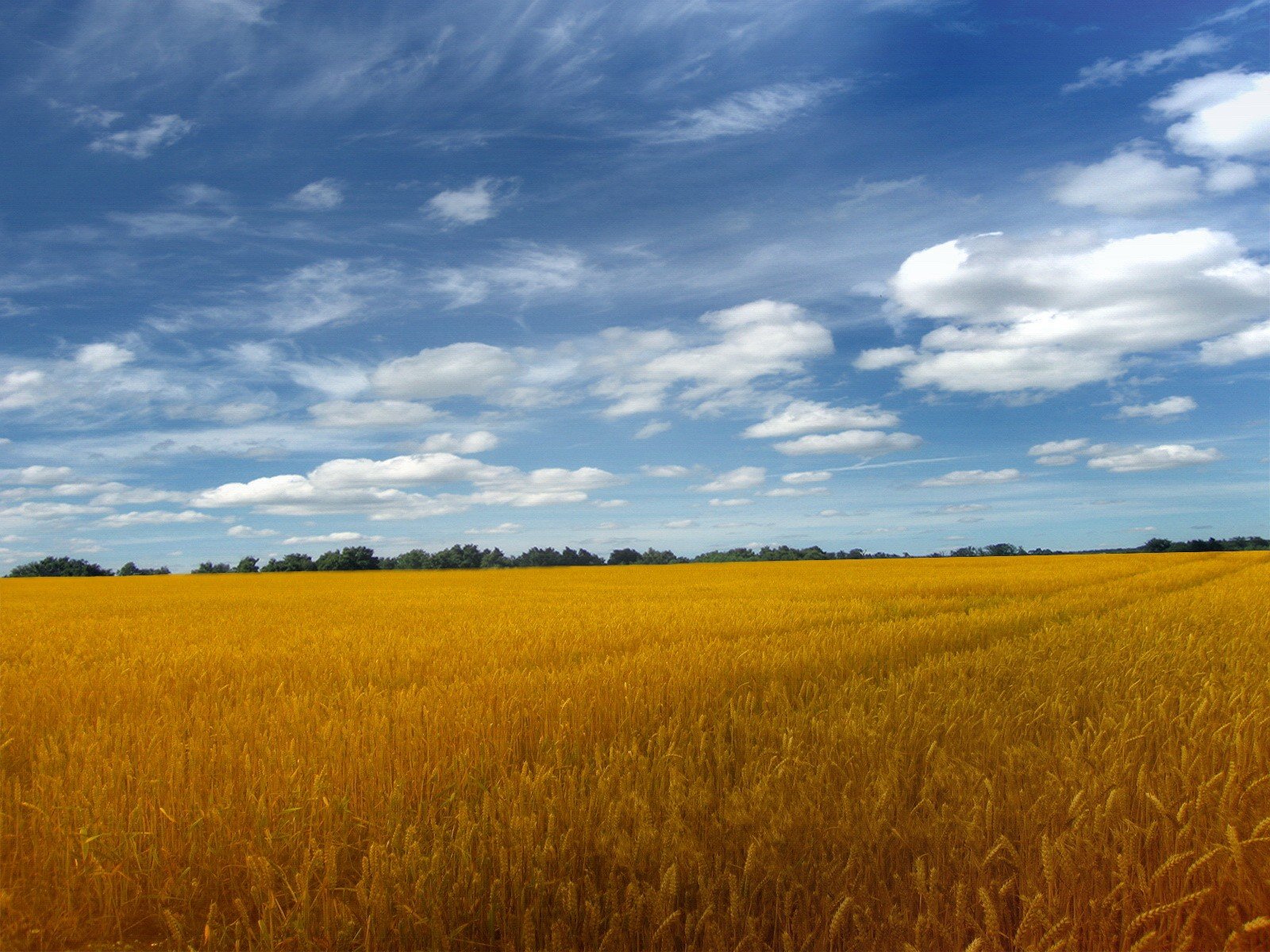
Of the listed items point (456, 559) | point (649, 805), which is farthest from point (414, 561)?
point (649, 805)

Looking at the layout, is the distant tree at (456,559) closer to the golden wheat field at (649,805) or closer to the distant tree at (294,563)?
the distant tree at (294,563)

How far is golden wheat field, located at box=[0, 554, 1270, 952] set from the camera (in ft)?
8.36

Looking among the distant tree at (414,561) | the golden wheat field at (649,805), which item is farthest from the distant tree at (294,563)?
the golden wheat field at (649,805)

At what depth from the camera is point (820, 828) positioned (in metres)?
3.04

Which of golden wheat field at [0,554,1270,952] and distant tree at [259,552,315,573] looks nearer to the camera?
golden wheat field at [0,554,1270,952]

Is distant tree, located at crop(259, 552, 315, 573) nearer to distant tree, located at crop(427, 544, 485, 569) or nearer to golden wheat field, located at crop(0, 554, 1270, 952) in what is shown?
distant tree, located at crop(427, 544, 485, 569)

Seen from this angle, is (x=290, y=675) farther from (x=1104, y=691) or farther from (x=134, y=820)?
(x=1104, y=691)

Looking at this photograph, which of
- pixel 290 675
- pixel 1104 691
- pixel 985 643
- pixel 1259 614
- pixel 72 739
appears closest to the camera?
pixel 72 739

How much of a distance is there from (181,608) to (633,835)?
60.1 ft

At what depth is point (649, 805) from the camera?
3.30 meters

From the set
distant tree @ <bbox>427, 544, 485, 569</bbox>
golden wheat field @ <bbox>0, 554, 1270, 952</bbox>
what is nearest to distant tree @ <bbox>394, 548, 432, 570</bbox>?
distant tree @ <bbox>427, 544, 485, 569</bbox>

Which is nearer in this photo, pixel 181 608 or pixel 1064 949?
pixel 1064 949

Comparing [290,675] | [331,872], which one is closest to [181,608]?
[290,675]

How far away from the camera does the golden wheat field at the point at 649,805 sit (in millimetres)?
2547
